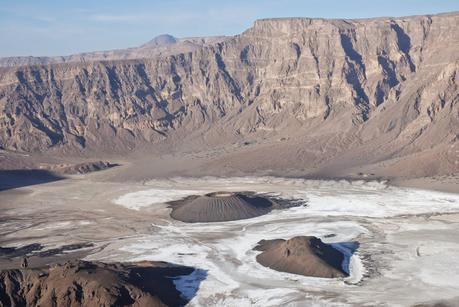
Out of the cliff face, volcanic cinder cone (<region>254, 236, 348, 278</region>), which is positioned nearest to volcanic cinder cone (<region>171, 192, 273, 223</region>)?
volcanic cinder cone (<region>254, 236, 348, 278</region>)

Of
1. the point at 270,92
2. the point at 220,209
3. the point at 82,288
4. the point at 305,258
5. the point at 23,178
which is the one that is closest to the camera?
the point at 82,288

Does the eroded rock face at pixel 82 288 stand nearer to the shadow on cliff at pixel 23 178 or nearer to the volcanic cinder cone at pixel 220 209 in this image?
the volcanic cinder cone at pixel 220 209

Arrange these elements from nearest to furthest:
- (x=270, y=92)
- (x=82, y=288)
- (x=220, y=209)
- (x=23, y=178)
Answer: (x=82, y=288), (x=220, y=209), (x=23, y=178), (x=270, y=92)

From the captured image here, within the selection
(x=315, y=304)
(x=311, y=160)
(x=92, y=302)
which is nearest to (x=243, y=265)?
(x=315, y=304)

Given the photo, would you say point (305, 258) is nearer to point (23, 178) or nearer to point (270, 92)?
point (23, 178)

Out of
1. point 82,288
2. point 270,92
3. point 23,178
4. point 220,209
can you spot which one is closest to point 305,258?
point 82,288
